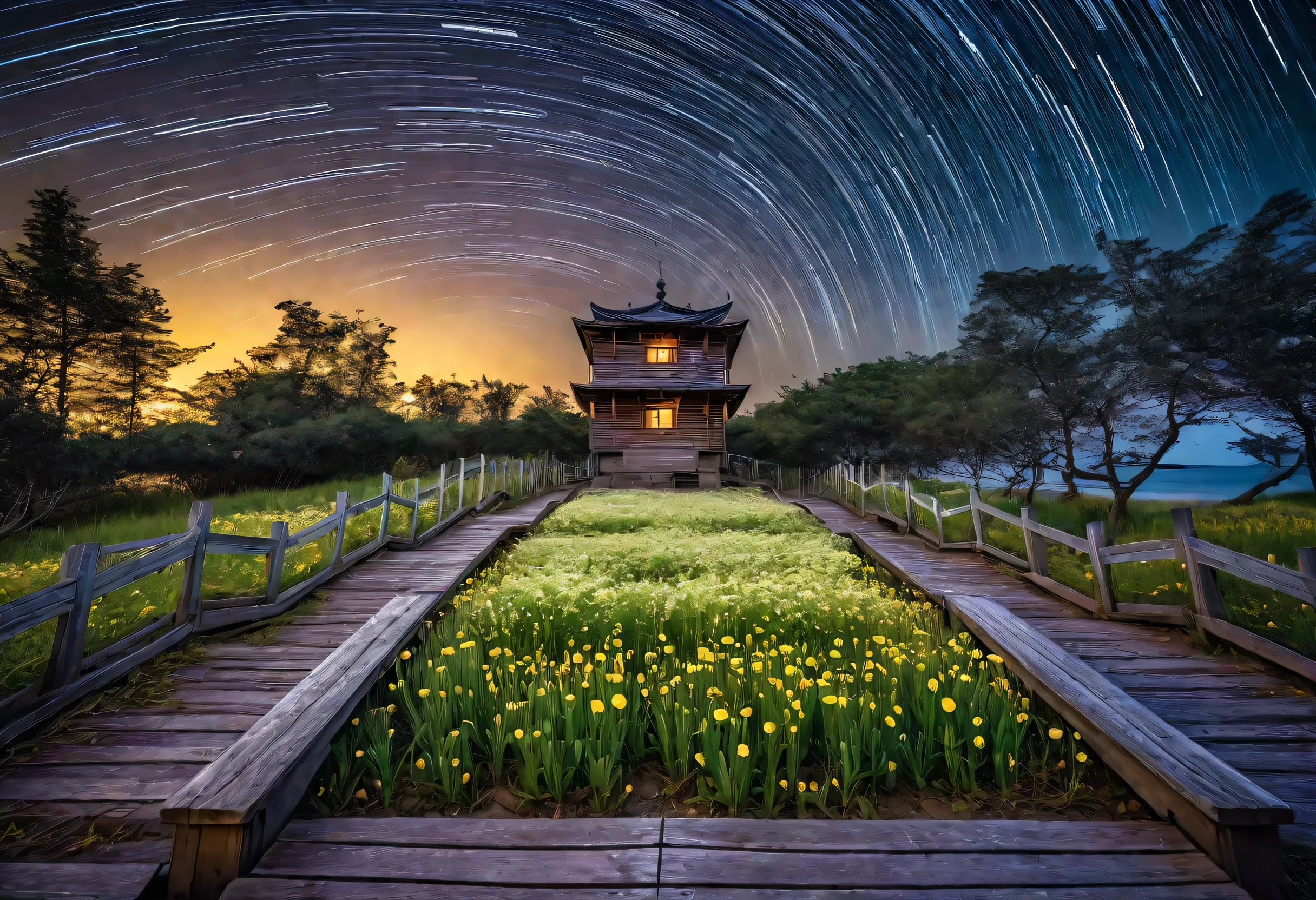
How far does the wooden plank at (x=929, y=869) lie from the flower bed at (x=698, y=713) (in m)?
0.40

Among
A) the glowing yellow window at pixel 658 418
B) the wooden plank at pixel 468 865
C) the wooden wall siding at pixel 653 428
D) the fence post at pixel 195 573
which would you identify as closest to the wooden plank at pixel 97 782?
the wooden plank at pixel 468 865

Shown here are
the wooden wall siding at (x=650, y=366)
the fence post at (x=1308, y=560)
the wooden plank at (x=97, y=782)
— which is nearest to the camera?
the wooden plank at (x=97, y=782)

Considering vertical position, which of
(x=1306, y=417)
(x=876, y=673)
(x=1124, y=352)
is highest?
(x=1124, y=352)

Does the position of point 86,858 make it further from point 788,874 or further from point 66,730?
point 788,874

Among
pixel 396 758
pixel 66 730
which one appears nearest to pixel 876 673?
pixel 396 758

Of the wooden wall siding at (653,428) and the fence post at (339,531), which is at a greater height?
the wooden wall siding at (653,428)

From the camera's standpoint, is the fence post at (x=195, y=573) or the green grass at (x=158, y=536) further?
the fence post at (x=195, y=573)

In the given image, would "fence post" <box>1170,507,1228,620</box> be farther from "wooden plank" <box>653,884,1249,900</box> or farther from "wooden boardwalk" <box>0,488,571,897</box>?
"wooden boardwalk" <box>0,488,571,897</box>

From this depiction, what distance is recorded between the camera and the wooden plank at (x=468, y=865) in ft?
6.19

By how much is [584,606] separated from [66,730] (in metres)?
3.39

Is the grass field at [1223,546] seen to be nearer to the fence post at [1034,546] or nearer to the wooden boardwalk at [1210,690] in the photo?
the fence post at [1034,546]

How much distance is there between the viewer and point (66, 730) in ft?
9.73

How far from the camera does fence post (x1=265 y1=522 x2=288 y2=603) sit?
16.5 ft

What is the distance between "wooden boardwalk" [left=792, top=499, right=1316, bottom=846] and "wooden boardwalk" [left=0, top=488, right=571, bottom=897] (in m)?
5.20
